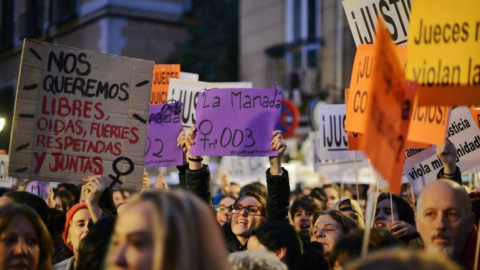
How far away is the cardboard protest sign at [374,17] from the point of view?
5918mm

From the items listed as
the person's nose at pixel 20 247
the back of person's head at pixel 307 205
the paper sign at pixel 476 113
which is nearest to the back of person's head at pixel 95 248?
the person's nose at pixel 20 247

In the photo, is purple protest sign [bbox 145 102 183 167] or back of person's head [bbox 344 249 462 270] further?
purple protest sign [bbox 145 102 183 167]

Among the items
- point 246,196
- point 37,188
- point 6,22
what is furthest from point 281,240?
point 6,22

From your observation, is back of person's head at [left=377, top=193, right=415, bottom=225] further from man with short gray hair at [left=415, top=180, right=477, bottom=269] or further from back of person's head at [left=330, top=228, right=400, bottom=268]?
Result: back of person's head at [left=330, top=228, right=400, bottom=268]

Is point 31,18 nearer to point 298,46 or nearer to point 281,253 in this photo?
point 298,46

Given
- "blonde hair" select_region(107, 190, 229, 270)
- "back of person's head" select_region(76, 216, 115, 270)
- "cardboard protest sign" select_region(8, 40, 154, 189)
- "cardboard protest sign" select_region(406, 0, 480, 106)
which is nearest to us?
"blonde hair" select_region(107, 190, 229, 270)

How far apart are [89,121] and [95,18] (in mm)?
21075

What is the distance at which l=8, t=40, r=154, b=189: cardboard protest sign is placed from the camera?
5.47 meters

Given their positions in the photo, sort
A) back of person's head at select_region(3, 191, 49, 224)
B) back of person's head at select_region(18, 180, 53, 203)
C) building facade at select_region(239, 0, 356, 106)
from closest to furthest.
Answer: back of person's head at select_region(3, 191, 49, 224) < back of person's head at select_region(18, 180, 53, 203) < building facade at select_region(239, 0, 356, 106)

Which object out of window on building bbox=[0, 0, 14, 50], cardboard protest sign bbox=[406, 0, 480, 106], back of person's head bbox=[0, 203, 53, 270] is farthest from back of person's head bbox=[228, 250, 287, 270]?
window on building bbox=[0, 0, 14, 50]

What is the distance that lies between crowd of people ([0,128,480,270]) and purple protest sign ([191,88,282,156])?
0.16 m

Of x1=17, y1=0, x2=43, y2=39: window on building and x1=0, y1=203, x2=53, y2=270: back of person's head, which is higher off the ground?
x1=17, y1=0, x2=43, y2=39: window on building

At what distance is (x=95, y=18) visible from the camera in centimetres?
2612

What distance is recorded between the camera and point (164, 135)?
693 centimetres
